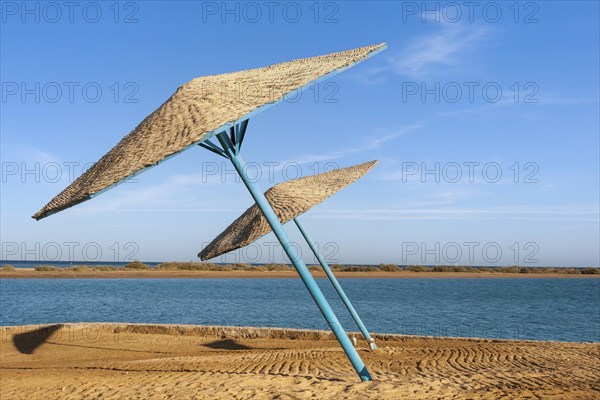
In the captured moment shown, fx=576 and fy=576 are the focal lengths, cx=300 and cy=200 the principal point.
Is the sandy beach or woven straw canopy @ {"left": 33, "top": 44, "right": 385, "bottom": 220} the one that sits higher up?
woven straw canopy @ {"left": 33, "top": 44, "right": 385, "bottom": 220}

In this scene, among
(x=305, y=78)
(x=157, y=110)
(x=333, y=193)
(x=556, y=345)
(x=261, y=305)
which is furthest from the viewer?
(x=261, y=305)

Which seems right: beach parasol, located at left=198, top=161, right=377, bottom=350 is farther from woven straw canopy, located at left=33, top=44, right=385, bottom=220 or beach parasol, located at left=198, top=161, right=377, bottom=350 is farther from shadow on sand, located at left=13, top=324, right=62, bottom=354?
shadow on sand, located at left=13, top=324, right=62, bottom=354

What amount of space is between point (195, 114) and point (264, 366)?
17.1 feet

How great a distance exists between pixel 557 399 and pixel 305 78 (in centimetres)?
516

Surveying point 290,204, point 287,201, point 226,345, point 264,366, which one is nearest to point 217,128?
point 290,204

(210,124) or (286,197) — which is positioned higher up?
(210,124)

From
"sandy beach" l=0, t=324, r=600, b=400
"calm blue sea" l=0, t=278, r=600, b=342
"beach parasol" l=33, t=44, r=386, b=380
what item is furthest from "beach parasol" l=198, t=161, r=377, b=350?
"calm blue sea" l=0, t=278, r=600, b=342

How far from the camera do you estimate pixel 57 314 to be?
25.1 metres

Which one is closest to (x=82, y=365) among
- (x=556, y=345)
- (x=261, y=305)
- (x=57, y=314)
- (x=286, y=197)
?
(x=286, y=197)

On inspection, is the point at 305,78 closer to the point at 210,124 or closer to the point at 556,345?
the point at 210,124

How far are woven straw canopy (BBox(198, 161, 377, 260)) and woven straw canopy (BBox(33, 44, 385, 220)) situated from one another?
2597 mm

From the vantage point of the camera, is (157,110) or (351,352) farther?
(157,110)

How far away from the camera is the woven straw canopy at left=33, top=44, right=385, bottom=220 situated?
6145 millimetres

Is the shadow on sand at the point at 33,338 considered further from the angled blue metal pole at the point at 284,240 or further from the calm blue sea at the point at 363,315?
the angled blue metal pole at the point at 284,240
